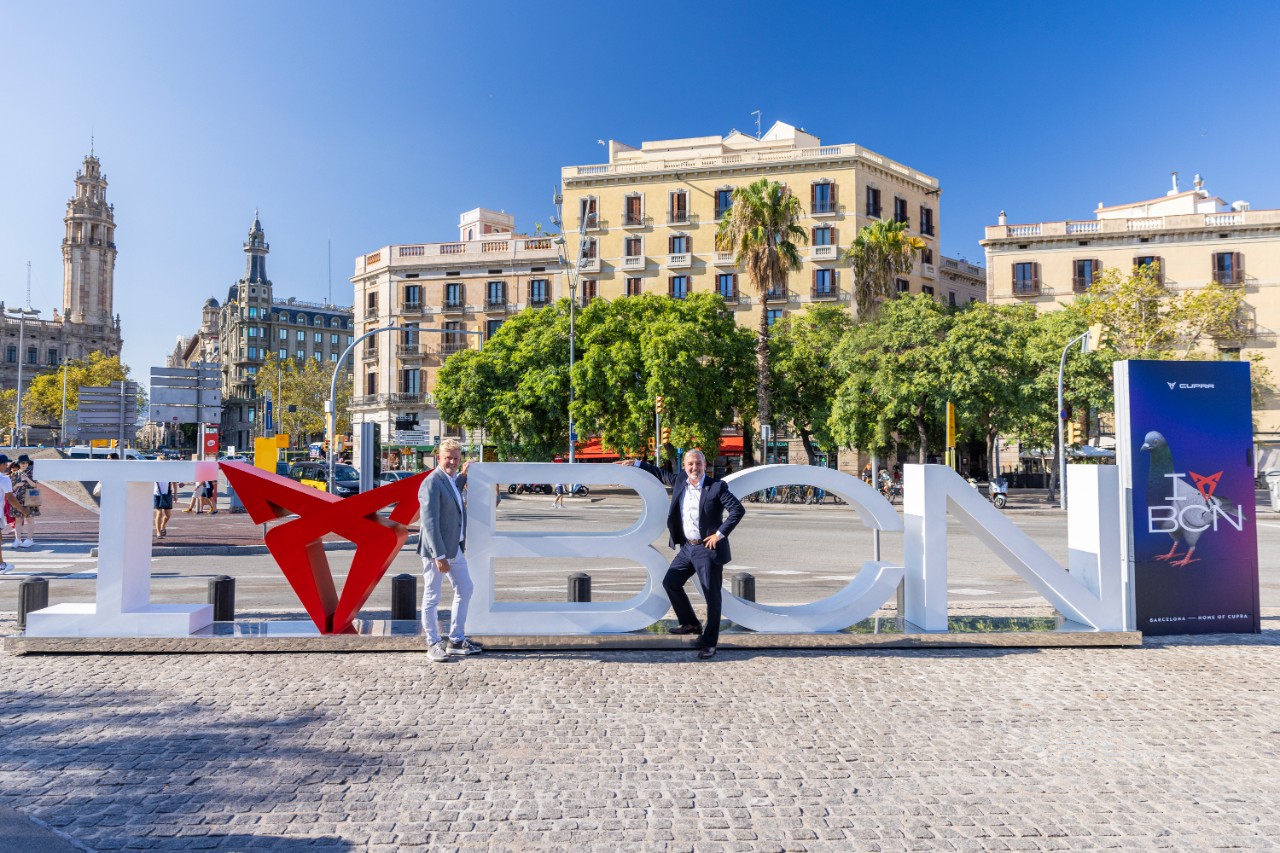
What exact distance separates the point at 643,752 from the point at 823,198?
48197 mm

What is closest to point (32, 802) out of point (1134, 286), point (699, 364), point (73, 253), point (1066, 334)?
point (699, 364)

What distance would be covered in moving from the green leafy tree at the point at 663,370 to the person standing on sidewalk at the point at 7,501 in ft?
80.1

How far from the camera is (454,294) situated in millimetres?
57062

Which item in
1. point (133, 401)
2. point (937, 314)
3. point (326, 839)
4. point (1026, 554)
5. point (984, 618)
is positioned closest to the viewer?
point (326, 839)

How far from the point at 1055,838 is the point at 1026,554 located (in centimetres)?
453

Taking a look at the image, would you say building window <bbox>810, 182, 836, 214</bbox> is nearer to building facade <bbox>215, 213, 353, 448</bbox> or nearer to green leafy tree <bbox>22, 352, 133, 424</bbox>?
green leafy tree <bbox>22, 352, 133, 424</bbox>

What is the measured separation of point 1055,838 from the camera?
381 cm

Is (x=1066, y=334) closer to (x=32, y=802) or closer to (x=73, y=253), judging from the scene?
(x=32, y=802)

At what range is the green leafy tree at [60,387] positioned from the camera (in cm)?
7912

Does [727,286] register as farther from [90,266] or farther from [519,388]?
[90,266]

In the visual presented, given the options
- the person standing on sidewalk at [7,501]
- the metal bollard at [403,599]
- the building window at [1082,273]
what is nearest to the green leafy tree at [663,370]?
the building window at [1082,273]

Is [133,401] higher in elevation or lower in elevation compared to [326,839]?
higher

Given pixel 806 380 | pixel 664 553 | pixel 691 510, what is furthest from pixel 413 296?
pixel 691 510

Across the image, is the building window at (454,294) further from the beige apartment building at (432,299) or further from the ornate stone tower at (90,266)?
the ornate stone tower at (90,266)
